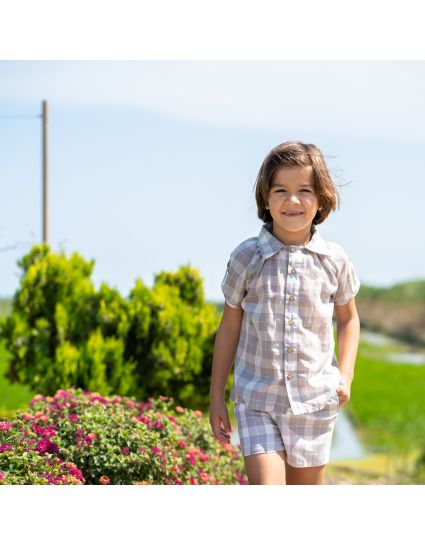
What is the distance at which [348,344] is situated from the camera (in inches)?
103

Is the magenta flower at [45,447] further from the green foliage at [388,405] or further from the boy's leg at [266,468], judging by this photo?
the green foliage at [388,405]

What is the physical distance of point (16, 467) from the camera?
2.88 meters

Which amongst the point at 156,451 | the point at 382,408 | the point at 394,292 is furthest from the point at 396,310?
the point at 156,451

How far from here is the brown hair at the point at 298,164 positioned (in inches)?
97.5

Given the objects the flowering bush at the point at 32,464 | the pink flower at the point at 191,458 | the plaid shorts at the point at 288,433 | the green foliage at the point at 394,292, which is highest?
the green foliage at the point at 394,292

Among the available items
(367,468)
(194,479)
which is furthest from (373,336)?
(194,479)

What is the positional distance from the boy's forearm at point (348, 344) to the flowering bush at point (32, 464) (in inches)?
45.2

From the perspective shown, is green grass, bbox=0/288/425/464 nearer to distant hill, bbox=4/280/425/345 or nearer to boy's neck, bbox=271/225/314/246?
distant hill, bbox=4/280/425/345

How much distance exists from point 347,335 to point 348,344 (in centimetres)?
3

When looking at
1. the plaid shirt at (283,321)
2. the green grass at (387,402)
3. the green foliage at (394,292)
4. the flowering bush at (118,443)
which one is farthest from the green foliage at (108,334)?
the green foliage at (394,292)

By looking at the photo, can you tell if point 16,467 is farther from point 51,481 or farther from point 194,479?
point 194,479

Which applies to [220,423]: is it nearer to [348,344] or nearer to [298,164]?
[348,344]

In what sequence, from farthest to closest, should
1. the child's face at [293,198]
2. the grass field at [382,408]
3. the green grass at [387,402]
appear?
the green grass at [387,402], the grass field at [382,408], the child's face at [293,198]
